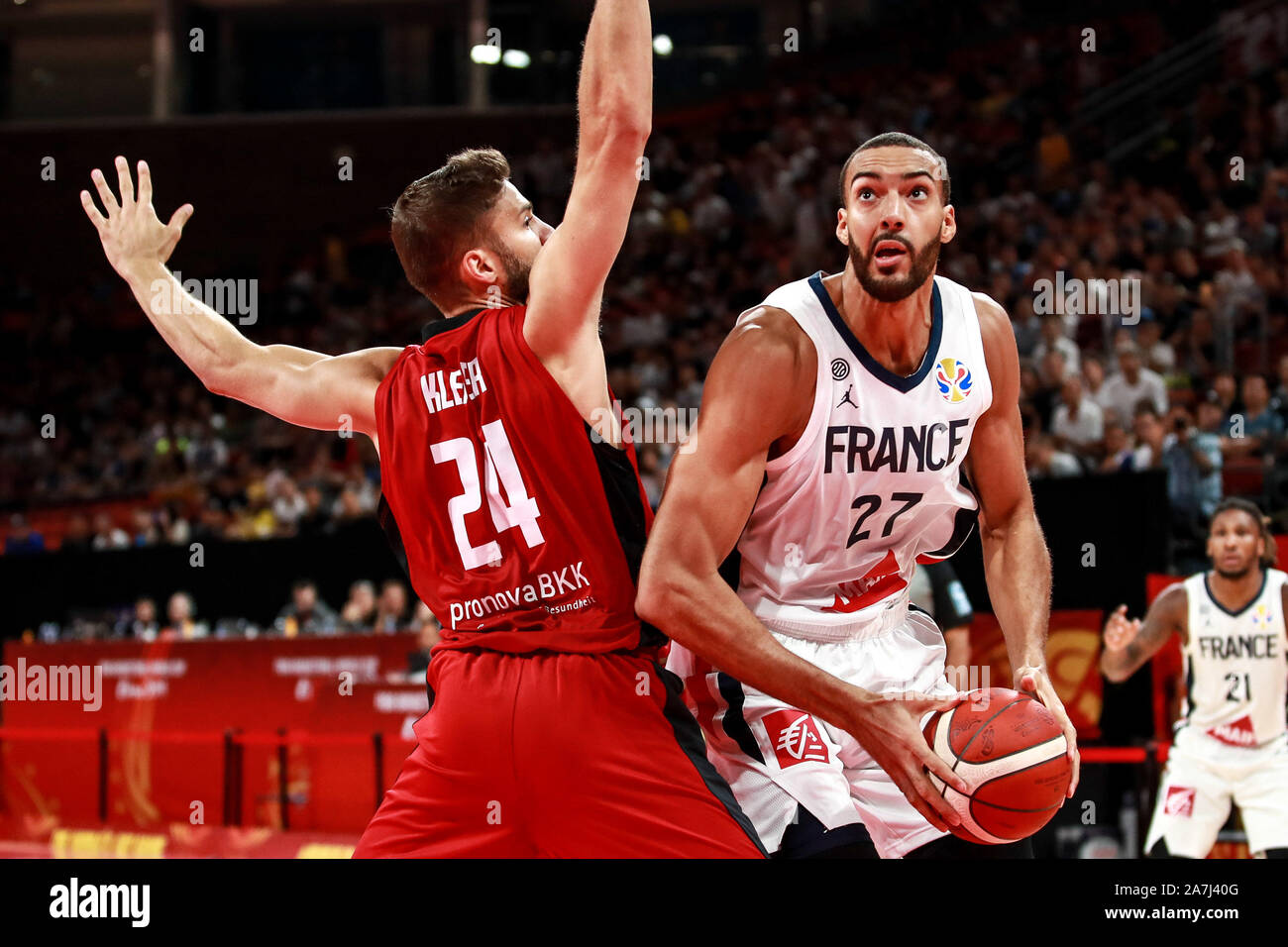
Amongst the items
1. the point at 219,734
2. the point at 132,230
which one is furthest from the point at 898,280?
the point at 219,734

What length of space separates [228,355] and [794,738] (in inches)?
61.4

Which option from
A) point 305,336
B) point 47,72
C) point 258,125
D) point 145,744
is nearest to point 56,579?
point 145,744

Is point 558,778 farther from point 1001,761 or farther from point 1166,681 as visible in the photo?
point 1166,681

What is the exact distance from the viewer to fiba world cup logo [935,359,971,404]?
3297 millimetres

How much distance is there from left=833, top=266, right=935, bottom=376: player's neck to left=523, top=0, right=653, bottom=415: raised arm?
32.8 inches

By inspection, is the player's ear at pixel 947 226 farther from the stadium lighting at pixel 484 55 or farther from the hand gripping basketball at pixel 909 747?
the stadium lighting at pixel 484 55

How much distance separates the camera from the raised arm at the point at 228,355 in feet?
10.2

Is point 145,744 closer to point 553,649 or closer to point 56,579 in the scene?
point 56,579

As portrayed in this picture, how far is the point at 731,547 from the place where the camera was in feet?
10.1

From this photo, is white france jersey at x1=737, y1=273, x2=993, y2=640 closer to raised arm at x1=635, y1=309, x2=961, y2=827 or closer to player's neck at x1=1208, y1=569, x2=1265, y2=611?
raised arm at x1=635, y1=309, x2=961, y2=827

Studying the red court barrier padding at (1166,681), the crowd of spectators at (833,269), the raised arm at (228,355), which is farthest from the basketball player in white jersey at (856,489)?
the crowd of spectators at (833,269)

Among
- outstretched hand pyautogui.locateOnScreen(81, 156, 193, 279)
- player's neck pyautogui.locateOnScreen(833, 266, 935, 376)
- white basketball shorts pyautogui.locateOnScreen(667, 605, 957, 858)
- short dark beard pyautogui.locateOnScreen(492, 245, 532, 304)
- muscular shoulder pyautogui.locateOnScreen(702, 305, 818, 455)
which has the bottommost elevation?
white basketball shorts pyautogui.locateOnScreen(667, 605, 957, 858)

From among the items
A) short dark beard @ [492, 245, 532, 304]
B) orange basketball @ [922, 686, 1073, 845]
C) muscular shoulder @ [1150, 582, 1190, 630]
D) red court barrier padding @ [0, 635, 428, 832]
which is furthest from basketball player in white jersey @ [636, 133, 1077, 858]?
red court barrier padding @ [0, 635, 428, 832]
